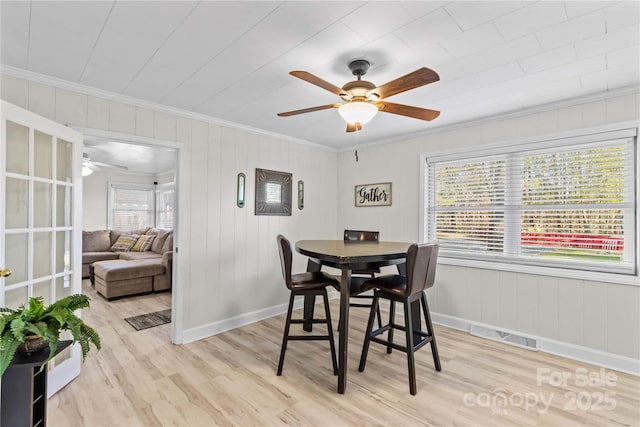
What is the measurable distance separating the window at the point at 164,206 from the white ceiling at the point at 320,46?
472cm

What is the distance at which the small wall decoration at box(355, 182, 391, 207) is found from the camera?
163 inches

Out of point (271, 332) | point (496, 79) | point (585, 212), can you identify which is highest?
point (496, 79)

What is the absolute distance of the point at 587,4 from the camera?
1.53m

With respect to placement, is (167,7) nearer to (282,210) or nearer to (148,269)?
(282,210)

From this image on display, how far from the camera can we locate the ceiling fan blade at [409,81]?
1615 mm

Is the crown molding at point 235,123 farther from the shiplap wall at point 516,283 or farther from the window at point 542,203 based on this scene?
the window at point 542,203

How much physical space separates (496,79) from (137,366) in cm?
360

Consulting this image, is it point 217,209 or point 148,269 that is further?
point 148,269

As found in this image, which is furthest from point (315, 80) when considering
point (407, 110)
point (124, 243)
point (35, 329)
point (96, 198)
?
point (96, 198)

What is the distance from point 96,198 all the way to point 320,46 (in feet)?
22.3

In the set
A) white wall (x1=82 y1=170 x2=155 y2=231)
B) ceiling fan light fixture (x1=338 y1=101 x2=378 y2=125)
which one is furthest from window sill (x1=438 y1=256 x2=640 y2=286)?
white wall (x1=82 y1=170 x2=155 y2=231)

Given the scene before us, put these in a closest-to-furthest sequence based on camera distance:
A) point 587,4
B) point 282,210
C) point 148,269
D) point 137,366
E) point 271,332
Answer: point 587,4 < point 137,366 < point 271,332 < point 282,210 < point 148,269

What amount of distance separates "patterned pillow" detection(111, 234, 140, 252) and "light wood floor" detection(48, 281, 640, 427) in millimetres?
3606

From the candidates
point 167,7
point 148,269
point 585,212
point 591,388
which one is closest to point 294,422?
point 591,388
